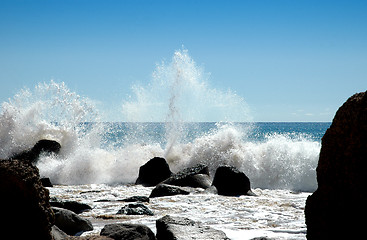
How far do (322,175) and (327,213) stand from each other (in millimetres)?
295

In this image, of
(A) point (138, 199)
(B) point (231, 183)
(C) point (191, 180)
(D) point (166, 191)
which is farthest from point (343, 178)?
(C) point (191, 180)

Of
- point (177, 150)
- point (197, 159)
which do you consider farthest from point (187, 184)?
point (177, 150)

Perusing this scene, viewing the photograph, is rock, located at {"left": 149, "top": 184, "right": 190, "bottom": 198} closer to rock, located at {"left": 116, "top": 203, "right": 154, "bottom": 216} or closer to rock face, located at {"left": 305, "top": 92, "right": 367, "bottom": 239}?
rock, located at {"left": 116, "top": 203, "right": 154, "bottom": 216}

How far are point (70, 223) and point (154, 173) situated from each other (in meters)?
7.00

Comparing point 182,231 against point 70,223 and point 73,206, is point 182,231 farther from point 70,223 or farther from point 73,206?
point 73,206

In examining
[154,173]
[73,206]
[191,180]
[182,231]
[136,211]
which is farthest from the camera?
[154,173]

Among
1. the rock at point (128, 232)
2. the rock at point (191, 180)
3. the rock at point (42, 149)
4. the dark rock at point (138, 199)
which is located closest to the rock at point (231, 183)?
the rock at point (191, 180)

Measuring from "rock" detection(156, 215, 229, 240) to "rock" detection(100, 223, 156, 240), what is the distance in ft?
0.55

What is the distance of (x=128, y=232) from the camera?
14.0 feet

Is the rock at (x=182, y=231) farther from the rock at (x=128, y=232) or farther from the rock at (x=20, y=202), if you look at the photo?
the rock at (x=20, y=202)

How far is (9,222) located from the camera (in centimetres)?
318

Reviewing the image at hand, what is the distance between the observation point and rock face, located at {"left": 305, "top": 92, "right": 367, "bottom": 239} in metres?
2.91

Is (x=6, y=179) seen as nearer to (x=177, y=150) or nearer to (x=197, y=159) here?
(x=197, y=159)

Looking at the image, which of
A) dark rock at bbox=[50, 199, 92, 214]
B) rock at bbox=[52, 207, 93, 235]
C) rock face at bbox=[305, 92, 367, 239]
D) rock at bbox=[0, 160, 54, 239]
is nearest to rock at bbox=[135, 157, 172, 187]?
dark rock at bbox=[50, 199, 92, 214]
